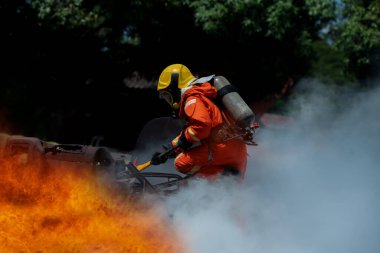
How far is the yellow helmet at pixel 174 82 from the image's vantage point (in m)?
5.49

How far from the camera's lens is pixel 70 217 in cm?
479

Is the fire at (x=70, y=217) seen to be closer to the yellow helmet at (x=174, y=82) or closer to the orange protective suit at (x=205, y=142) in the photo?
the orange protective suit at (x=205, y=142)

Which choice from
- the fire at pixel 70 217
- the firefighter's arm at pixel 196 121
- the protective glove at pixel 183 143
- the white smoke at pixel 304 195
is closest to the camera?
the fire at pixel 70 217

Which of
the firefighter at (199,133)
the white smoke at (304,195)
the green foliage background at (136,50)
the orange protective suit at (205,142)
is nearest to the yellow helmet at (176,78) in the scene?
the firefighter at (199,133)

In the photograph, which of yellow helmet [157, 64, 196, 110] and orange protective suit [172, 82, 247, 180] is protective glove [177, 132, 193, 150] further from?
yellow helmet [157, 64, 196, 110]

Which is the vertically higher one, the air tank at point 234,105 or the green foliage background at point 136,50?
the air tank at point 234,105

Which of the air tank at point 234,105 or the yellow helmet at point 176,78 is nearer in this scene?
the air tank at point 234,105

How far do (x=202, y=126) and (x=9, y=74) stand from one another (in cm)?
903

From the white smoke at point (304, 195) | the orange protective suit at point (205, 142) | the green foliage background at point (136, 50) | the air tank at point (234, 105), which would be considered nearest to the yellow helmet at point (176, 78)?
the orange protective suit at point (205, 142)

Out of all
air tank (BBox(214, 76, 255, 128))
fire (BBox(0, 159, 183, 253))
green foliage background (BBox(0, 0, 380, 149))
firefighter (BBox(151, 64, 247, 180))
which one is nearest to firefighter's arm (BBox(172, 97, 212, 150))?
firefighter (BBox(151, 64, 247, 180))

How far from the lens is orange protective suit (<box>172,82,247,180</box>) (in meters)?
5.14

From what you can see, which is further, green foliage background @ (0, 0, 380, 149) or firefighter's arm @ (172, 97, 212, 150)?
green foliage background @ (0, 0, 380, 149)

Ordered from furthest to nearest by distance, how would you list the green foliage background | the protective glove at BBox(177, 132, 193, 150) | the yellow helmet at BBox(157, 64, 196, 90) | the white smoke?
the green foliage background
the yellow helmet at BBox(157, 64, 196, 90)
the white smoke
the protective glove at BBox(177, 132, 193, 150)

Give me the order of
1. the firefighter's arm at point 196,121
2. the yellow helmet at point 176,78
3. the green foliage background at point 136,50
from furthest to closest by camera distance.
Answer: the green foliage background at point 136,50 < the yellow helmet at point 176,78 < the firefighter's arm at point 196,121
